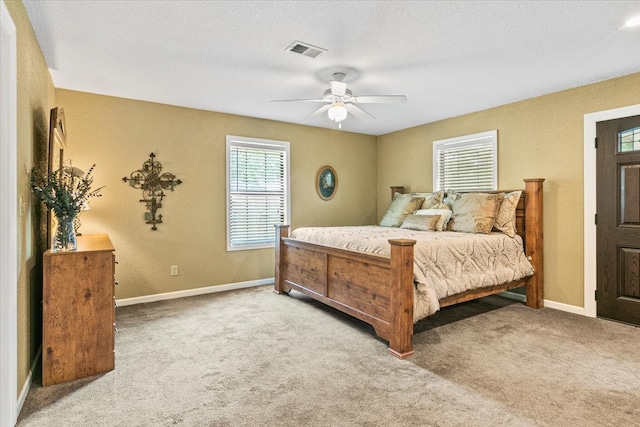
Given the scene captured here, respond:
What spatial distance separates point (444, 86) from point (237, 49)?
7.24 feet

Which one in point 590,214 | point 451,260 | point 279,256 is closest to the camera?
point 451,260

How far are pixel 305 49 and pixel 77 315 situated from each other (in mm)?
2594

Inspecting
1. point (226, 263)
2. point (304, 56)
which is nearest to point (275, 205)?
point (226, 263)

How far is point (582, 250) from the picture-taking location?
3.81 meters

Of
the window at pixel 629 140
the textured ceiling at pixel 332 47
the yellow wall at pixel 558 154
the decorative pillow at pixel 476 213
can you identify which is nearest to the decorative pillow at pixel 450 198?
the decorative pillow at pixel 476 213

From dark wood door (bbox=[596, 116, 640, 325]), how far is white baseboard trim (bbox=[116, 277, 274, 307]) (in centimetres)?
403

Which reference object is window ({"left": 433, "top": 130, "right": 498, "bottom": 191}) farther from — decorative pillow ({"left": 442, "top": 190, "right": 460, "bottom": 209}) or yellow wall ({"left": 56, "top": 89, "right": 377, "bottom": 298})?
yellow wall ({"left": 56, "top": 89, "right": 377, "bottom": 298})

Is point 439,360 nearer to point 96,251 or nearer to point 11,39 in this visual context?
point 96,251

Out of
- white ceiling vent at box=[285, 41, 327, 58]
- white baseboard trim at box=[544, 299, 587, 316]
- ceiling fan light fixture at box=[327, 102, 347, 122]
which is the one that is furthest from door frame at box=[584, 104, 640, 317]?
white ceiling vent at box=[285, 41, 327, 58]

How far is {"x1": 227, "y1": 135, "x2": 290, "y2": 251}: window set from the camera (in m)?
4.95

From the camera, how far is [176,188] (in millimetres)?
4492

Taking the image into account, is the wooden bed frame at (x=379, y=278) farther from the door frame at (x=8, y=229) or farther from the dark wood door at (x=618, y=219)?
the door frame at (x=8, y=229)

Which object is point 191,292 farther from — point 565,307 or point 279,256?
point 565,307

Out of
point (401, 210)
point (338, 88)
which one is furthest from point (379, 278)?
point (401, 210)
